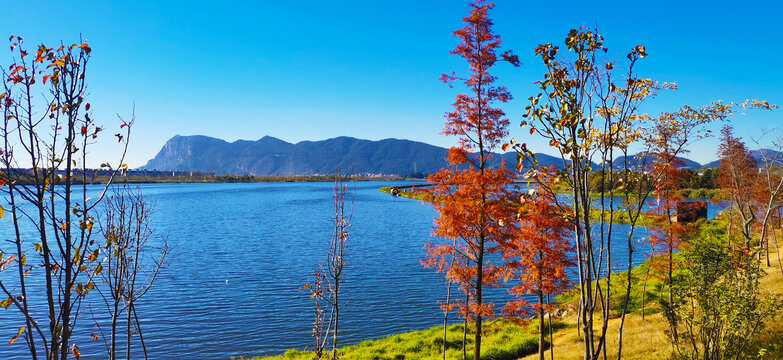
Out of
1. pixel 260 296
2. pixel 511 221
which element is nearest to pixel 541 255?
pixel 511 221

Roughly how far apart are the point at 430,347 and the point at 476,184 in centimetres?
1018

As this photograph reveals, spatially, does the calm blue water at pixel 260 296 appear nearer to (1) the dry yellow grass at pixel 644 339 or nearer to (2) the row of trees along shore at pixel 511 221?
(2) the row of trees along shore at pixel 511 221

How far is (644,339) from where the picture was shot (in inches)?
804

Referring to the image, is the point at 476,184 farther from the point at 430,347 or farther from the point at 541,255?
the point at 430,347

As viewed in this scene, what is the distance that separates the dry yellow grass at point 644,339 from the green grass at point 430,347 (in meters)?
1.34

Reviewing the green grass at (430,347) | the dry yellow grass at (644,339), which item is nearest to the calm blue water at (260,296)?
the green grass at (430,347)

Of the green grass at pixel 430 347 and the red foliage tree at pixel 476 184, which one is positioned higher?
the red foliage tree at pixel 476 184

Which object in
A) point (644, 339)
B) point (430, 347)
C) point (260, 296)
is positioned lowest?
point (430, 347)

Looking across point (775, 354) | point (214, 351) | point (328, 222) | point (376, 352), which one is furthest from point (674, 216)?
point (328, 222)

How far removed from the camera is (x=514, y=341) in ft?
80.1

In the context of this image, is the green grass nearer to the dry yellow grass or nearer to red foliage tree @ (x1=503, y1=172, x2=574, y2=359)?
the dry yellow grass

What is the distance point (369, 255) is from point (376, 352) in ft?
80.0

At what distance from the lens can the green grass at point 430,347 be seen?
73.0 ft

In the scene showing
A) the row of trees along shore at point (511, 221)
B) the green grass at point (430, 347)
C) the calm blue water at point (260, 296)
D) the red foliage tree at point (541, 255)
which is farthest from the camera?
the calm blue water at point (260, 296)
